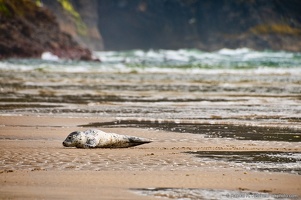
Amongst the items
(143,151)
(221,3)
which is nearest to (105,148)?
(143,151)

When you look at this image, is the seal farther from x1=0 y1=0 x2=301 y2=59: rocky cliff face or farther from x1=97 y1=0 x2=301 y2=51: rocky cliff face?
x1=97 y1=0 x2=301 y2=51: rocky cliff face

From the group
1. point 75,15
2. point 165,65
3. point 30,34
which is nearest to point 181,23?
point 75,15

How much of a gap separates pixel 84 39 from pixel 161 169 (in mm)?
138121

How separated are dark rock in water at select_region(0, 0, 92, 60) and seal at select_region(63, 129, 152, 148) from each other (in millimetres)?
55391

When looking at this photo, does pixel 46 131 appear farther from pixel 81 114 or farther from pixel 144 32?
pixel 144 32

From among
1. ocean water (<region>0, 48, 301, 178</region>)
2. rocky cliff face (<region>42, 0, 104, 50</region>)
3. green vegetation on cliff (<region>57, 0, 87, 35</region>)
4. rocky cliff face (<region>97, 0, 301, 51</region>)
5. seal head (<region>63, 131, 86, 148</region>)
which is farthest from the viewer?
rocky cliff face (<region>97, 0, 301, 51</region>)

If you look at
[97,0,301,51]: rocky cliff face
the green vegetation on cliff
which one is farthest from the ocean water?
[97,0,301,51]: rocky cliff face

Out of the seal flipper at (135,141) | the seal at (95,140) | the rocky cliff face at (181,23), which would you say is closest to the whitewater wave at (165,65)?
the seal flipper at (135,141)

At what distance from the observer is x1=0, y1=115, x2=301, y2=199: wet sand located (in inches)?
276

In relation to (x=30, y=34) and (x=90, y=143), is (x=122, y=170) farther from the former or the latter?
(x=30, y=34)

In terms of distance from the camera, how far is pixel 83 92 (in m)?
23.1

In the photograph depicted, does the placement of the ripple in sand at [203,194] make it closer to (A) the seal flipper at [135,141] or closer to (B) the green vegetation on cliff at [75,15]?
(A) the seal flipper at [135,141]

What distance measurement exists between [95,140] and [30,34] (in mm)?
62856

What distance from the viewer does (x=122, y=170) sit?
8.09 meters
